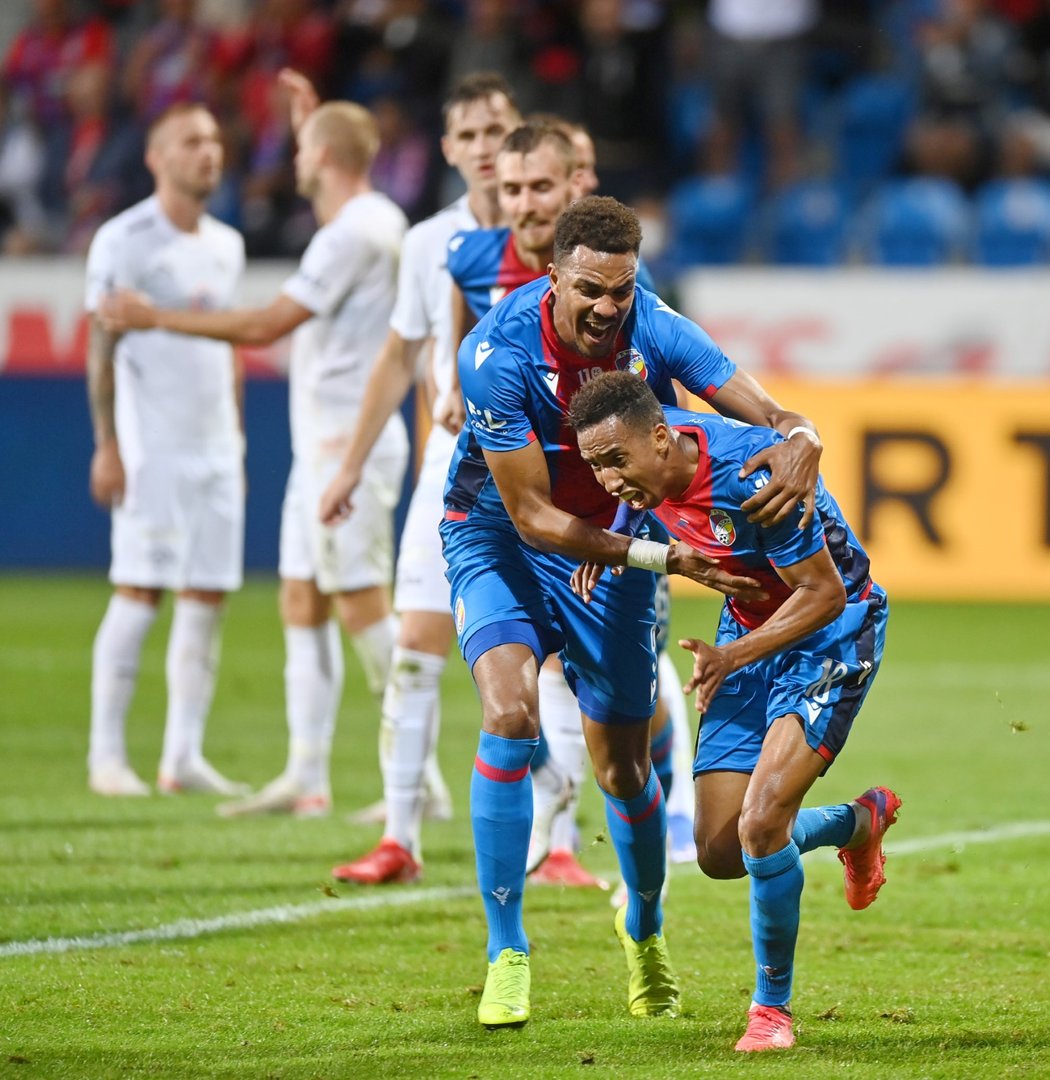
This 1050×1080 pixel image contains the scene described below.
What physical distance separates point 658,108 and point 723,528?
41.3ft

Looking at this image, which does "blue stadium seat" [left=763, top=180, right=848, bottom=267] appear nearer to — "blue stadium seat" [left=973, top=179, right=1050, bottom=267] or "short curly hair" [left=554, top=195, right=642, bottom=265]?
"blue stadium seat" [left=973, top=179, right=1050, bottom=267]

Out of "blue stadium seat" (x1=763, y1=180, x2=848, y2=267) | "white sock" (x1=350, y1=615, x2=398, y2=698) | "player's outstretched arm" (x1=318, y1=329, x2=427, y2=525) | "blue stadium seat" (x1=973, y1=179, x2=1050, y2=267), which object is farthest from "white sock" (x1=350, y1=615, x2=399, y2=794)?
"blue stadium seat" (x1=973, y1=179, x2=1050, y2=267)

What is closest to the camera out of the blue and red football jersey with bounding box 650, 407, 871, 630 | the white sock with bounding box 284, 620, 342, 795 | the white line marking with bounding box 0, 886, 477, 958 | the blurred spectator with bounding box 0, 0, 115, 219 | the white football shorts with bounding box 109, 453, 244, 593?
the blue and red football jersey with bounding box 650, 407, 871, 630

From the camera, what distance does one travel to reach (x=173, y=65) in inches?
681

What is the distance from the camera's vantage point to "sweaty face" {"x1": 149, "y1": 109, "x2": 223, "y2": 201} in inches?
324

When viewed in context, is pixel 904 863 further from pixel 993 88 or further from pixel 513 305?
pixel 993 88

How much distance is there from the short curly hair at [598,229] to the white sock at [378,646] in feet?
10.3

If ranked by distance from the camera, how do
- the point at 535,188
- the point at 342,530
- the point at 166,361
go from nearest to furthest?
the point at 535,188
the point at 342,530
the point at 166,361

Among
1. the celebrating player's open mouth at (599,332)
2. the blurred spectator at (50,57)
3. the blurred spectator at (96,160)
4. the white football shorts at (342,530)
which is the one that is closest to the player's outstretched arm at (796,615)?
the celebrating player's open mouth at (599,332)

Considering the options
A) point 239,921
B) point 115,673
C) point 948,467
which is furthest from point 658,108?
point 239,921

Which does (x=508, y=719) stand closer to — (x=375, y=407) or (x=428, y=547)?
(x=428, y=547)

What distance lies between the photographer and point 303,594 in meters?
7.77

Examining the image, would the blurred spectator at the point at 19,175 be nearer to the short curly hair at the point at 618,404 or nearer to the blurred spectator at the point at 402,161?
the blurred spectator at the point at 402,161

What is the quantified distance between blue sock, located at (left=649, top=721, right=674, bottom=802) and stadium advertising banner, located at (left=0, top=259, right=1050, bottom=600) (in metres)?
7.63
